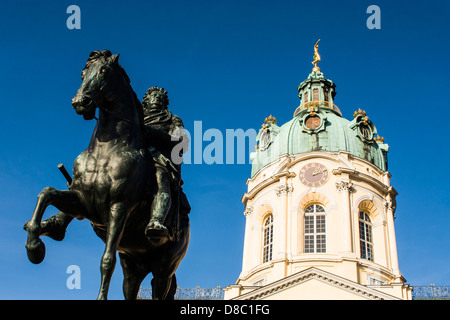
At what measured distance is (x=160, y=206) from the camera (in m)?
6.56

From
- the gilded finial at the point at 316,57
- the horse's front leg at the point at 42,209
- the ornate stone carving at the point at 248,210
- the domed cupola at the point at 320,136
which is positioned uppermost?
the gilded finial at the point at 316,57

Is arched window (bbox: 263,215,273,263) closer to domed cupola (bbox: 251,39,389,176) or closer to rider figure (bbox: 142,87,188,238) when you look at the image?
domed cupola (bbox: 251,39,389,176)

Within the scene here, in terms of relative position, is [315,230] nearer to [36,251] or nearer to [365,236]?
[365,236]

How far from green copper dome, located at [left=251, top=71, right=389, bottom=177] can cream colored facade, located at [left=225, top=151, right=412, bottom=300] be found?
1.37 meters

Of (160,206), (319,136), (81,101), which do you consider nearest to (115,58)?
(81,101)

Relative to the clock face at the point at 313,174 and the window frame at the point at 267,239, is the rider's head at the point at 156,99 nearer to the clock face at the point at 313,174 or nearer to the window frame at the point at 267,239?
the window frame at the point at 267,239

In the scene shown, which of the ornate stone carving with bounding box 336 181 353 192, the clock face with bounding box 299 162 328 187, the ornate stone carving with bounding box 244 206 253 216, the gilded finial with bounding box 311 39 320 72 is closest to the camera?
the ornate stone carving with bounding box 336 181 353 192

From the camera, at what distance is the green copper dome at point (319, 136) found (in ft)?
159

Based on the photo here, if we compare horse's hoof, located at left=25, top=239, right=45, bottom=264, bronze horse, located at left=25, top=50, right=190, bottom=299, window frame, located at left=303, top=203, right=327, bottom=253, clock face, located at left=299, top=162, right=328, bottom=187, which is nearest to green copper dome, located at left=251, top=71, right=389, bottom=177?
clock face, located at left=299, top=162, right=328, bottom=187

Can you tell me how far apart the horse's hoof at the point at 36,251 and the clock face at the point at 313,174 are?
4091 cm

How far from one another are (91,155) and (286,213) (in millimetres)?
39209

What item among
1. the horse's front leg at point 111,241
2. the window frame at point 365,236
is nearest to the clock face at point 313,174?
the window frame at point 365,236

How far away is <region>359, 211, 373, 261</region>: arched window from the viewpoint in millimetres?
43844
